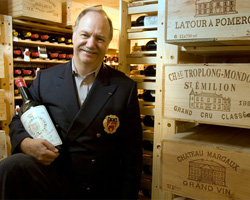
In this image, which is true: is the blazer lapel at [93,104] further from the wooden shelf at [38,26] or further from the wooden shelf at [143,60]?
the wooden shelf at [38,26]

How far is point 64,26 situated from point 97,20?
8.45 ft

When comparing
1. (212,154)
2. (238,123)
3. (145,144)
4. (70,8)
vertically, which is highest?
(70,8)

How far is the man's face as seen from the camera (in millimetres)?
1684

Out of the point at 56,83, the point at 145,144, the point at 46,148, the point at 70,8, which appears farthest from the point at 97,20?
the point at 70,8

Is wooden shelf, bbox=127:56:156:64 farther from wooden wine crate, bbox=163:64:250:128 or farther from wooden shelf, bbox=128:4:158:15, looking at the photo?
wooden wine crate, bbox=163:64:250:128

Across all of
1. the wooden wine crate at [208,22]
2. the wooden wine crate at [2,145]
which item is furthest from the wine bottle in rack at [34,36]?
the wooden wine crate at [208,22]

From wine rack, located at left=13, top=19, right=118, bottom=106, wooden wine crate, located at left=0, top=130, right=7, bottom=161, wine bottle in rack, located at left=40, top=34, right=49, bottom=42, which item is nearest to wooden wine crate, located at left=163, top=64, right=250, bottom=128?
wooden wine crate, located at left=0, top=130, right=7, bottom=161

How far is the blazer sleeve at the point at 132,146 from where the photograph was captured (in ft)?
5.60

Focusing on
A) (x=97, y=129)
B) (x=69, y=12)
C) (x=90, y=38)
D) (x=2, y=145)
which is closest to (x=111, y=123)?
(x=97, y=129)

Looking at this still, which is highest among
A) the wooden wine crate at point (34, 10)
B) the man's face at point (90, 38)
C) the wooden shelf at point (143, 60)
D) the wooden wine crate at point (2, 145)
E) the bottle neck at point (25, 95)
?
the wooden wine crate at point (34, 10)

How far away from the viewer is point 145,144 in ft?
8.18

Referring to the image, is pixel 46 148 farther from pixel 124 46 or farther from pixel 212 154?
pixel 124 46

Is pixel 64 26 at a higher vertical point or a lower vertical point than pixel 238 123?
higher

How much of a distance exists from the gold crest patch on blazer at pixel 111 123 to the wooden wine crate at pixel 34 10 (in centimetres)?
229
